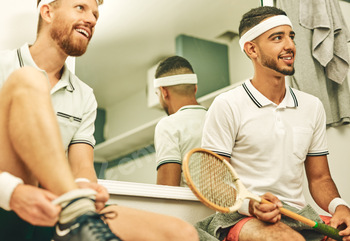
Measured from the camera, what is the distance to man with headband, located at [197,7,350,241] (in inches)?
57.5

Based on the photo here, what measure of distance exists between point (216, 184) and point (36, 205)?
59 centimetres

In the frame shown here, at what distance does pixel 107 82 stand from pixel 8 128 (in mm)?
871

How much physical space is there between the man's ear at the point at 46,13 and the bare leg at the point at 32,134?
0.61 meters

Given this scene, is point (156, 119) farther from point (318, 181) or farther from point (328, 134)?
point (328, 134)

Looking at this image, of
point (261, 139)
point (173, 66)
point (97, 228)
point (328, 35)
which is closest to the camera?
point (97, 228)

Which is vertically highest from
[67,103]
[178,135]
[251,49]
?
[251,49]

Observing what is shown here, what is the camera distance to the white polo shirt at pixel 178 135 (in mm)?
1862

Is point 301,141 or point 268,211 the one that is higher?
point 301,141

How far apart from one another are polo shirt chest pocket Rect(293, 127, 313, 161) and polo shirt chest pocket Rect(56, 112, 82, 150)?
0.85 metres

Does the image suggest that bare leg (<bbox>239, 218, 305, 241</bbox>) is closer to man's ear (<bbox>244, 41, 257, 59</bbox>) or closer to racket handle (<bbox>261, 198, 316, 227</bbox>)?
racket handle (<bbox>261, 198, 316, 227</bbox>)

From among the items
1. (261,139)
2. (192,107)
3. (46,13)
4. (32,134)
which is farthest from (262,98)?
(32,134)

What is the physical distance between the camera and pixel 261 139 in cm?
161

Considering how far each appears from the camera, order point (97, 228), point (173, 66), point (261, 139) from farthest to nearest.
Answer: point (173, 66) → point (261, 139) → point (97, 228)

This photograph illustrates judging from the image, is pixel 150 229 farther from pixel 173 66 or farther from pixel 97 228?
pixel 173 66
